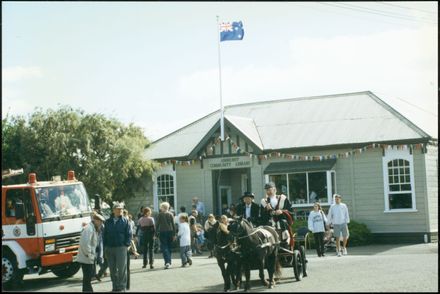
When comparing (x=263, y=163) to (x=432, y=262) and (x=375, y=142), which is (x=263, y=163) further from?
(x=432, y=262)

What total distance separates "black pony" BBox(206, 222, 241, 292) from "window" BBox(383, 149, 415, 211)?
13.5 meters

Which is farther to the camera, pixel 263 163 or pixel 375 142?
pixel 263 163

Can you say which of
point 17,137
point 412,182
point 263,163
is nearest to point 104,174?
point 17,137

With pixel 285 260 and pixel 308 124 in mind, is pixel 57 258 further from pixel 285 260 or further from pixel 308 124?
pixel 308 124

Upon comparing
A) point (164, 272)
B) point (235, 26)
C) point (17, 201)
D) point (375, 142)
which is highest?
point (235, 26)

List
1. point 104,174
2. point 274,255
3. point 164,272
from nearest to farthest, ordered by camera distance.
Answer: point 274,255 → point 164,272 → point 104,174

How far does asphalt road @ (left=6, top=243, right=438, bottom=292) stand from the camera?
13.8 m

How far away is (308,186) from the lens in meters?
27.6

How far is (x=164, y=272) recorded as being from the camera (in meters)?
18.6

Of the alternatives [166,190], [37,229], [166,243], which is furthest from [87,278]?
[166,190]

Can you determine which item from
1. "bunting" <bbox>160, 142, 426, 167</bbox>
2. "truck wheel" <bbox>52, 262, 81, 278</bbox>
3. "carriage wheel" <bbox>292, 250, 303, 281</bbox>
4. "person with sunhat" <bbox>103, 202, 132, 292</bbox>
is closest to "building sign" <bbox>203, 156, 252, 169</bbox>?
"bunting" <bbox>160, 142, 426, 167</bbox>

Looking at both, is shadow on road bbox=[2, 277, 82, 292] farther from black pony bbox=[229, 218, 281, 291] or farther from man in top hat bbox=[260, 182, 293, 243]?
man in top hat bbox=[260, 182, 293, 243]

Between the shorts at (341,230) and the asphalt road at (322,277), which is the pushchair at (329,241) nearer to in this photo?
the asphalt road at (322,277)

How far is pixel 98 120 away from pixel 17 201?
1234 centimetres
